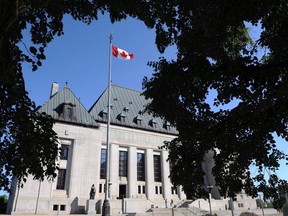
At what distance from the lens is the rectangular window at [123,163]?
44.1 meters

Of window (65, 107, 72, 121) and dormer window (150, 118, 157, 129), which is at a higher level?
dormer window (150, 118, 157, 129)

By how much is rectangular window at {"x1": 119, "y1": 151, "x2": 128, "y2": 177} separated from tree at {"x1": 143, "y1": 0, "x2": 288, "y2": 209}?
35712mm

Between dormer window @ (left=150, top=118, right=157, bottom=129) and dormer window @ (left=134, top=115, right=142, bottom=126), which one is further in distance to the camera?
dormer window @ (left=150, top=118, right=157, bottom=129)

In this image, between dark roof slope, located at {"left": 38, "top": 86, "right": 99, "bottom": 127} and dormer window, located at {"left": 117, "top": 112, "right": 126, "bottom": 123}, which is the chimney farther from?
dormer window, located at {"left": 117, "top": 112, "right": 126, "bottom": 123}

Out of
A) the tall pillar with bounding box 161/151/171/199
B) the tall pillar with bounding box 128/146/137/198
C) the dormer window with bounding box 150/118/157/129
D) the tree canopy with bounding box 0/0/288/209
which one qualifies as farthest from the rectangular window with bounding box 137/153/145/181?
the tree canopy with bounding box 0/0/288/209

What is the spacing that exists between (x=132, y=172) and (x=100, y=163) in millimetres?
5856

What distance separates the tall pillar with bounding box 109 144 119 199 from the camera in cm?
4066

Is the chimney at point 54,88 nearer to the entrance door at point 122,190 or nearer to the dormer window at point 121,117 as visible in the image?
the dormer window at point 121,117

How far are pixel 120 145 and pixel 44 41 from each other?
38.5 metres

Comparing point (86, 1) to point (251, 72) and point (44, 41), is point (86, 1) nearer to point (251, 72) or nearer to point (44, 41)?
point (44, 41)

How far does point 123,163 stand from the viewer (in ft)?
147

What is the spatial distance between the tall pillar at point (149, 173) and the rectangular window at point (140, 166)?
0.82 metres

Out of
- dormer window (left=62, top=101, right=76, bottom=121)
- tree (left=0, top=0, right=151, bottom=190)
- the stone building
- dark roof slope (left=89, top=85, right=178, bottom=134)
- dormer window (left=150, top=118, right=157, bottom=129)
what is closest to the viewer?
tree (left=0, top=0, right=151, bottom=190)

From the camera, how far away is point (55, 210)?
34719 mm
